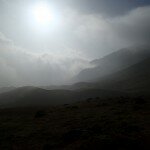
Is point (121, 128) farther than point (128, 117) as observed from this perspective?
No

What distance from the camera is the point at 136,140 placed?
19.0 m

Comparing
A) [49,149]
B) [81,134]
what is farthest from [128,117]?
[49,149]

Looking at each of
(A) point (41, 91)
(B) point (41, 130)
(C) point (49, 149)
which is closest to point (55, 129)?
(B) point (41, 130)

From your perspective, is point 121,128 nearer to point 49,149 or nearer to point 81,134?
point 81,134

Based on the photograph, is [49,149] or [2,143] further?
[2,143]

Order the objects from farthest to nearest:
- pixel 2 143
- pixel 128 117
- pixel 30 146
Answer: pixel 128 117 → pixel 2 143 → pixel 30 146

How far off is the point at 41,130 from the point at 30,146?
5.54m

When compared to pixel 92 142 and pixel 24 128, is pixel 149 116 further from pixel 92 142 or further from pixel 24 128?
pixel 24 128

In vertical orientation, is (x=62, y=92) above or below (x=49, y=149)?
above

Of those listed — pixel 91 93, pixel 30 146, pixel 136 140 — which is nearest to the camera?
pixel 136 140

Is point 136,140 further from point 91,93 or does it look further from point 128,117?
point 91,93

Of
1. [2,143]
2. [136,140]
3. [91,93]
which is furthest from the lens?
[91,93]

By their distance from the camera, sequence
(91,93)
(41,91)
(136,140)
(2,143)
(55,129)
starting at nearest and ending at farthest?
(136,140), (2,143), (55,129), (91,93), (41,91)

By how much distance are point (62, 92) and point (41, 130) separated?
12790 centimetres
